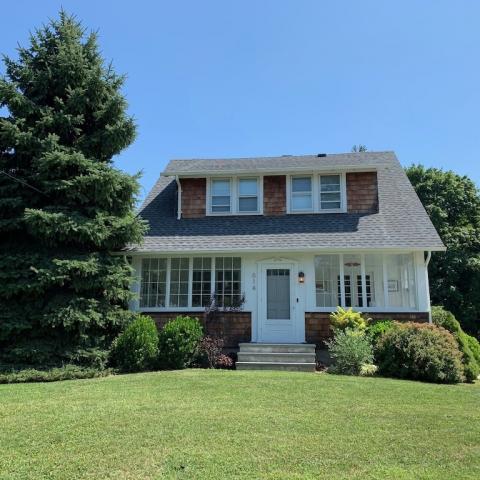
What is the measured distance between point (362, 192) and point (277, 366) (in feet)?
21.2

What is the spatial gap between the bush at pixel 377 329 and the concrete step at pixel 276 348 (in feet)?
4.99

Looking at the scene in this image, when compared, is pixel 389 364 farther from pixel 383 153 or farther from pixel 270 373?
pixel 383 153

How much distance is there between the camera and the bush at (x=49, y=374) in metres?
9.94

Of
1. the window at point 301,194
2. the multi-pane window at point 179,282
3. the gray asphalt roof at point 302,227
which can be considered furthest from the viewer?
the window at point 301,194

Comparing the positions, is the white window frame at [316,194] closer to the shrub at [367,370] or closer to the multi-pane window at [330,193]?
the multi-pane window at [330,193]

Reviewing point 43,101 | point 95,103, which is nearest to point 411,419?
point 95,103

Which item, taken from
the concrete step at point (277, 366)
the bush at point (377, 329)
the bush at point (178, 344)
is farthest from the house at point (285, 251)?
the bush at point (178, 344)

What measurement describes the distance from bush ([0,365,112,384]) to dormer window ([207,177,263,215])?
21.6ft

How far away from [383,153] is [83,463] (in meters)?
15.4

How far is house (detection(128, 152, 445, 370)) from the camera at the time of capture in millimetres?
12734

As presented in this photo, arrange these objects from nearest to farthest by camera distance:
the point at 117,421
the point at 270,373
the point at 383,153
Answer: the point at 117,421
the point at 270,373
the point at 383,153

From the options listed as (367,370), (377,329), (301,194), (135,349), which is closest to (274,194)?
(301,194)

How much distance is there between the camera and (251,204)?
14992mm

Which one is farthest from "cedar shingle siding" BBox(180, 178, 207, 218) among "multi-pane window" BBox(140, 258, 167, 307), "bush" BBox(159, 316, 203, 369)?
"bush" BBox(159, 316, 203, 369)
